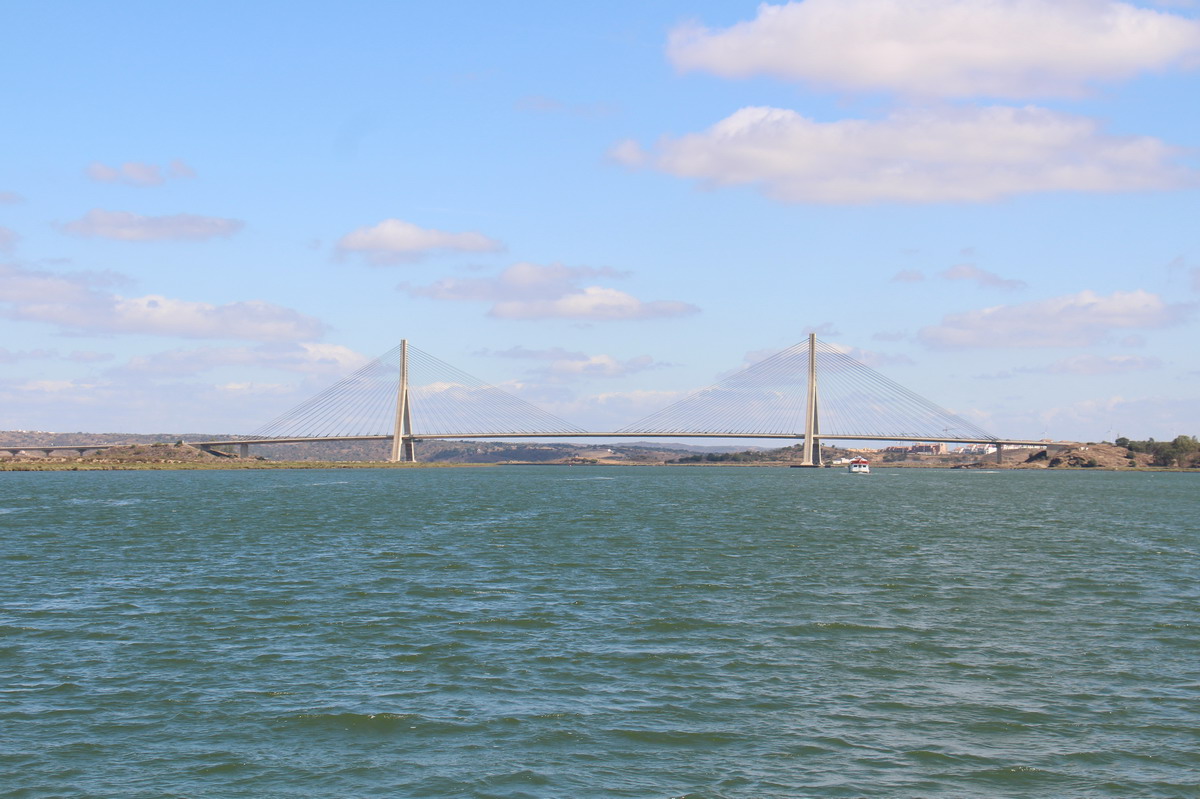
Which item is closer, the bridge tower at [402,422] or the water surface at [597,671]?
the water surface at [597,671]

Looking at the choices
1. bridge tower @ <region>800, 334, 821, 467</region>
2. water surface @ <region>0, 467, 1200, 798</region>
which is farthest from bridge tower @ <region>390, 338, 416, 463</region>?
water surface @ <region>0, 467, 1200, 798</region>

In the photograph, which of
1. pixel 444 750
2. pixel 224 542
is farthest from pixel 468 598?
pixel 224 542

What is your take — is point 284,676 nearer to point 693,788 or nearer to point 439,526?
point 693,788

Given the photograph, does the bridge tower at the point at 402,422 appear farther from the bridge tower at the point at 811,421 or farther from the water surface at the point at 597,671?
the water surface at the point at 597,671

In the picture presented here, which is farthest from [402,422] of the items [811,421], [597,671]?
[597,671]

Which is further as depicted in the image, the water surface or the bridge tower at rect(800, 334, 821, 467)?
the bridge tower at rect(800, 334, 821, 467)

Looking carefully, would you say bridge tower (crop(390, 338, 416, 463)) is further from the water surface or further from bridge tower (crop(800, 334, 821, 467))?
the water surface

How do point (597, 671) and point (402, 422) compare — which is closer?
point (597, 671)

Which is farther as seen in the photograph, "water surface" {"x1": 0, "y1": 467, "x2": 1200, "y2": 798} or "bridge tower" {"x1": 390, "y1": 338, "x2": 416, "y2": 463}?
"bridge tower" {"x1": 390, "y1": 338, "x2": 416, "y2": 463}

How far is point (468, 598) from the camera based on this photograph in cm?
2941

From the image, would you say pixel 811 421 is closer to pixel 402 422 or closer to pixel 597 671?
pixel 402 422

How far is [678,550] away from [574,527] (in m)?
13.3

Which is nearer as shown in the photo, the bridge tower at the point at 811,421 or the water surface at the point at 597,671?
the water surface at the point at 597,671

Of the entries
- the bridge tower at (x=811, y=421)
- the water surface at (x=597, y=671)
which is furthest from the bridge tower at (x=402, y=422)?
the water surface at (x=597, y=671)
